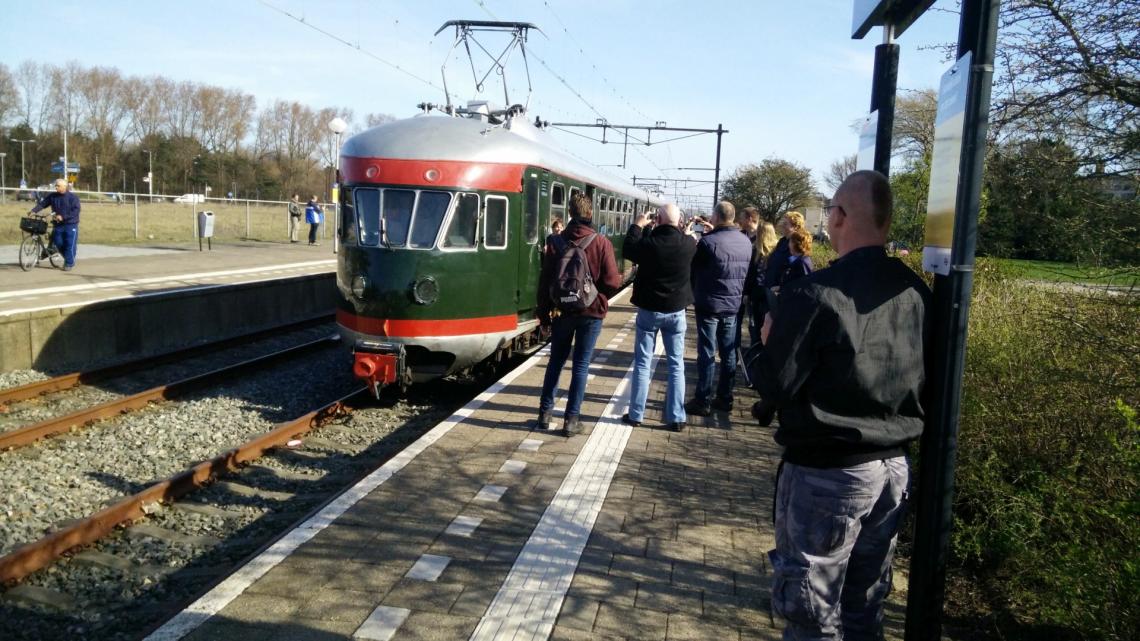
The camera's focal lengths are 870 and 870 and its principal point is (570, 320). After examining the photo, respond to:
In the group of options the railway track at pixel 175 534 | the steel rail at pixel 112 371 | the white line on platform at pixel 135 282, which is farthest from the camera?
the white line on platform at pixel 135 282

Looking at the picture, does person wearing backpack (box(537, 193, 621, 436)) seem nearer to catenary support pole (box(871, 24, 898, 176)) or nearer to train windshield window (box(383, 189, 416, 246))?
train windshield window (box(383, 189, 416, 246))

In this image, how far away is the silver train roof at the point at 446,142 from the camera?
945cm

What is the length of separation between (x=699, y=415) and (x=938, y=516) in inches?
200

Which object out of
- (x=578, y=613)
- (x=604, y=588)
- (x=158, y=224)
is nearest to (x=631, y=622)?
(x=578, y=613)

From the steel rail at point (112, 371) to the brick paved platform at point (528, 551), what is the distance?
5.75 m

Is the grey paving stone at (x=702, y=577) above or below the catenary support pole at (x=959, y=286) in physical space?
below

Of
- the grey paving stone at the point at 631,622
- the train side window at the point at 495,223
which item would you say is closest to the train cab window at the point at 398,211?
the train side window at the point at 495,223

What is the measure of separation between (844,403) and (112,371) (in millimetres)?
11005

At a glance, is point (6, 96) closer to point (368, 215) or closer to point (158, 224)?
point (158, 224)

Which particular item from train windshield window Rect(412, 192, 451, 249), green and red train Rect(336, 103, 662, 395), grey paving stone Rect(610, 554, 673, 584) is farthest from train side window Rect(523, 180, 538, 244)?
grey paving stone Rect(610, 554, 673, 584)

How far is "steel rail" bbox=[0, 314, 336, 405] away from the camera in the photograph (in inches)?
389

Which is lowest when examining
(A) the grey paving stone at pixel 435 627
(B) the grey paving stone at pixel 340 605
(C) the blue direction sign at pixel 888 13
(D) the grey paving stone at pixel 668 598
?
(B) the grey paving stone at pixel 340 605

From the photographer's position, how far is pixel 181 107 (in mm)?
82375

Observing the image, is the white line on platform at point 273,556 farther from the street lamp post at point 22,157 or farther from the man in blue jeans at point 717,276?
the street lamp post at point 22,157
